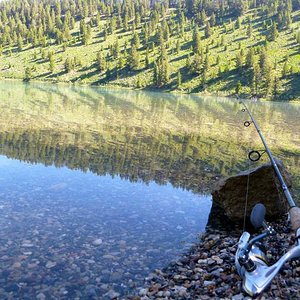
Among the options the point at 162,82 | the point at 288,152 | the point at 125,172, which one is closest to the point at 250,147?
the point at 288,152

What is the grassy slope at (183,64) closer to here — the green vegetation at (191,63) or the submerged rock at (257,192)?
the green vegetation at (191,63)

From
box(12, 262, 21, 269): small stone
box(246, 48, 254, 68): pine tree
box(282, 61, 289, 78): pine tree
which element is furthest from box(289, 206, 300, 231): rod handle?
box(246, 48, 254, 68): pine tree

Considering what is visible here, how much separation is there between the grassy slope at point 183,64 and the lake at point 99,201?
104 meters

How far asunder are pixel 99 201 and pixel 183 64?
15278 centimetres

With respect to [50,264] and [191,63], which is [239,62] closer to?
[191,63]

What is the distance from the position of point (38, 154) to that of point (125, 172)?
5.31 m

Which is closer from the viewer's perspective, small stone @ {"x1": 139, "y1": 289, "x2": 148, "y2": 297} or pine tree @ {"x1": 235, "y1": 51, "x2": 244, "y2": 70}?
small stone @ {"x1": 139, "y1": 289, "x2": 148, "y2": 297}

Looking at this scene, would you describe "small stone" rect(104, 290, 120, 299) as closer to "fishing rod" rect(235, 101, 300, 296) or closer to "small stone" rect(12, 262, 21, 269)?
"small stone" rect(12, 262, 21, 269)

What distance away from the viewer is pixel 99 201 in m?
13.2

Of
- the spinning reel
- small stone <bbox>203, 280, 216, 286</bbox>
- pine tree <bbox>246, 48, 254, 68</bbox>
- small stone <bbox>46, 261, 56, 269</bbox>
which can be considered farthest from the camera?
pine tree <bbox>246, 48, 254, 68</bbox>

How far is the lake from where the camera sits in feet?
26.9

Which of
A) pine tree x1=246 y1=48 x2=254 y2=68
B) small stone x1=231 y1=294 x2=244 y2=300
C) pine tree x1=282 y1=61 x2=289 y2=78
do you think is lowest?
pine tree x1=282 y1=61 x2=289 y2=78

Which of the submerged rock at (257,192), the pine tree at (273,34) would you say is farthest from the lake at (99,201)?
the pine tree at (273,34)

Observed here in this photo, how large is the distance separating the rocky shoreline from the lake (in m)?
0.42
